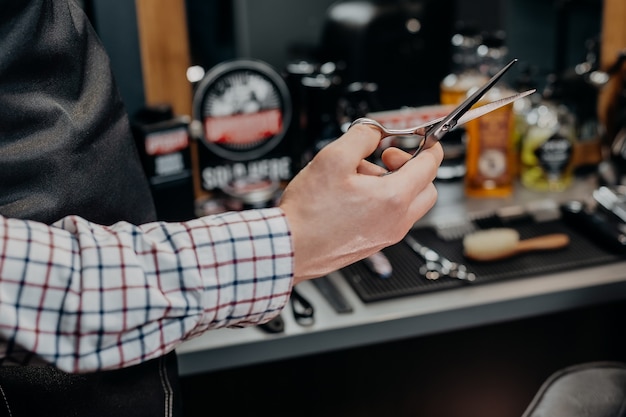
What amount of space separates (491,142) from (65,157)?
1.13 meters

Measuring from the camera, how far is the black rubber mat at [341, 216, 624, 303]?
1.44 meters

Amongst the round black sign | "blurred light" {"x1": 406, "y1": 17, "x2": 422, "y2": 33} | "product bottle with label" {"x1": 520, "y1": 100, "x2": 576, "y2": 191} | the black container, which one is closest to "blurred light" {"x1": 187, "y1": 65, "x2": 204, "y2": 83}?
the round black sign

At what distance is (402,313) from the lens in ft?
4.48

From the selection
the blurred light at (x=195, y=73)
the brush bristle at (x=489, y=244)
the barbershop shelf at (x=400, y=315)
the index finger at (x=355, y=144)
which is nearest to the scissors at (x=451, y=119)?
the index finger at (x=355, y=144)

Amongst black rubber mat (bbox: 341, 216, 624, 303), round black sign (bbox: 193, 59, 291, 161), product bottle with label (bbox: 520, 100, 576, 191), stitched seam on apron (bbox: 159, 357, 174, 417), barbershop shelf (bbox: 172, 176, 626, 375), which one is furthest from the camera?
product bottle with label (bbox: 520, 100, 576, 191)

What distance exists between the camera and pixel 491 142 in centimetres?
182

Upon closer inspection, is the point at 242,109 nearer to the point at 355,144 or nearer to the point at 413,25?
the point at 413,25

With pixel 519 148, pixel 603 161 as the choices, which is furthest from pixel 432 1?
pixel 603 161

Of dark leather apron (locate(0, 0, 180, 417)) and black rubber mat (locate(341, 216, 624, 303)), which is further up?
dark leather apron (locate(0, 0, 180, 417))

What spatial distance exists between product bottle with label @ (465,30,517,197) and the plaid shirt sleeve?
41.9 inches

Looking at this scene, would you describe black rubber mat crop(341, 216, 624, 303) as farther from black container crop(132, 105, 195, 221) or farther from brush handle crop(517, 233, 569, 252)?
black container crop(132, 105, 195, 221)

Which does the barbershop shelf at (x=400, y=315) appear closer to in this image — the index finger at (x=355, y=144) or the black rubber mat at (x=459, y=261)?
the black rubber mat at (x=459, y=261)

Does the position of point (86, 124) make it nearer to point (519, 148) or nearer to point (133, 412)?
point (133, 412)

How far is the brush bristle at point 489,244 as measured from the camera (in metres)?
1.53
